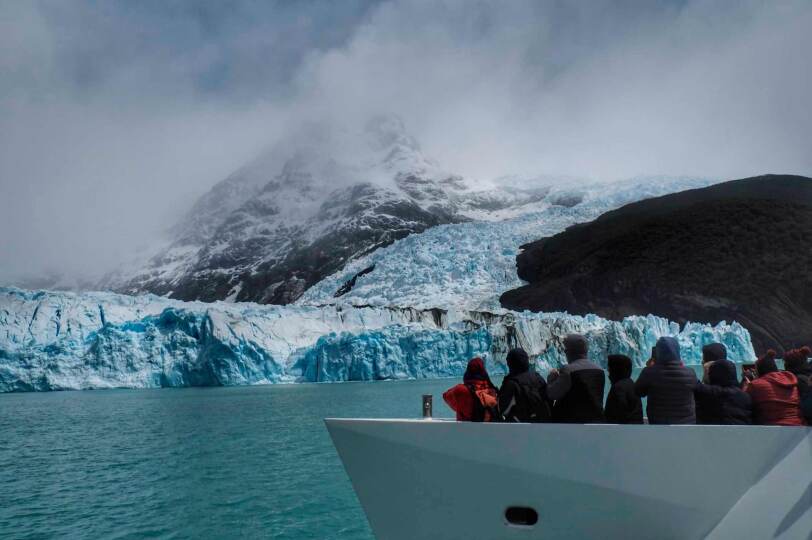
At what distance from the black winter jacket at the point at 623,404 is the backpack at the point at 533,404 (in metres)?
0.48

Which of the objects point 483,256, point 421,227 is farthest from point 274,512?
point 421,227

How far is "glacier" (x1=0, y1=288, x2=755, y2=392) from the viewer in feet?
154

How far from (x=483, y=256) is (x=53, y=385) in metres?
46.7

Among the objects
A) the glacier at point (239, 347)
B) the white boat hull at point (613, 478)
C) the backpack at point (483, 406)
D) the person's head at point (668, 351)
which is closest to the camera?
the white boat hull at point (613, 478)

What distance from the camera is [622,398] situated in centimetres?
490

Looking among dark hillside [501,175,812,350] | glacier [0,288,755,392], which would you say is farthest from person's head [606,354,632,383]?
dark hillside [501,175,812,350]

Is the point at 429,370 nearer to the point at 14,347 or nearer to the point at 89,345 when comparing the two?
the point at 89,345

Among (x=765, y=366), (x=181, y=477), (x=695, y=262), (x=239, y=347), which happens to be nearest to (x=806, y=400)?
(x=765, y=366)

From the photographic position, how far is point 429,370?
47844 mm

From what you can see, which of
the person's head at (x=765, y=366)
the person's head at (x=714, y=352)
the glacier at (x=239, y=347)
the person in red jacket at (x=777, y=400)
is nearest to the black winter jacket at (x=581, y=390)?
the person's head at (x=714, y=352)

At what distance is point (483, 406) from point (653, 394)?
1.30m

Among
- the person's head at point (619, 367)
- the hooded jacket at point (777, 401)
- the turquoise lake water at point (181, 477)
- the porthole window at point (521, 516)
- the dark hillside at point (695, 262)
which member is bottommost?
the turquoise lake water at point (181, 477)

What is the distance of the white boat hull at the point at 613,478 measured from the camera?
4660mm

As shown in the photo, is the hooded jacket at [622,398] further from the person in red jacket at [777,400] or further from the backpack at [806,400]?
the backpack at [806,400]
